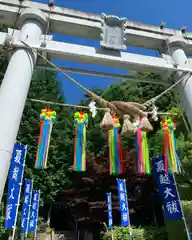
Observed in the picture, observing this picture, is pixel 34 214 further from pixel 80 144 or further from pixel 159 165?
pixel 80 144

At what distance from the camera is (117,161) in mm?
4762

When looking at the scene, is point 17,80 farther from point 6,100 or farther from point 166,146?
point 166,146

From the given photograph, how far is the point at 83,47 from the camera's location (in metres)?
5.18

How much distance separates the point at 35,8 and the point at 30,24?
1.45ft

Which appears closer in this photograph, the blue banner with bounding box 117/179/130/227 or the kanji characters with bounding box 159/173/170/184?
the kanji characters with bounding box 159/173/170/184

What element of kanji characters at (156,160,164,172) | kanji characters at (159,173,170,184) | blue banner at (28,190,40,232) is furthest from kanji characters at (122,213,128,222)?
blue banner at (28,190,40,232)

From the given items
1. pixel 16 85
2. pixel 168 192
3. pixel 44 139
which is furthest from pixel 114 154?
pixel 168 192

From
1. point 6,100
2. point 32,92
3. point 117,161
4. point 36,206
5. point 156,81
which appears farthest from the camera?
point 32,92

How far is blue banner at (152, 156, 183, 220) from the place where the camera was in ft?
26.3

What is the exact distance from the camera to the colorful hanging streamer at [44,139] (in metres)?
4.43

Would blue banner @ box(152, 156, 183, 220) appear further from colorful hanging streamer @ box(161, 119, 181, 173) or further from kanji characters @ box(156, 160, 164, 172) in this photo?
colorful hanging streamer @ box(161, 119, 181, 173)

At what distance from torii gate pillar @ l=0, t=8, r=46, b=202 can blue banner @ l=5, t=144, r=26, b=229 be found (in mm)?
4784

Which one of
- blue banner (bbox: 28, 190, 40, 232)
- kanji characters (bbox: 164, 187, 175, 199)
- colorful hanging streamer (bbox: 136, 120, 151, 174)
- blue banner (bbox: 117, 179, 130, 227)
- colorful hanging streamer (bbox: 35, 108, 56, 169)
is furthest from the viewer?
blue banner (bbox: 28, 190, 40, 232)

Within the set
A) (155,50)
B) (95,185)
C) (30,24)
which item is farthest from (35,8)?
(95,185)
